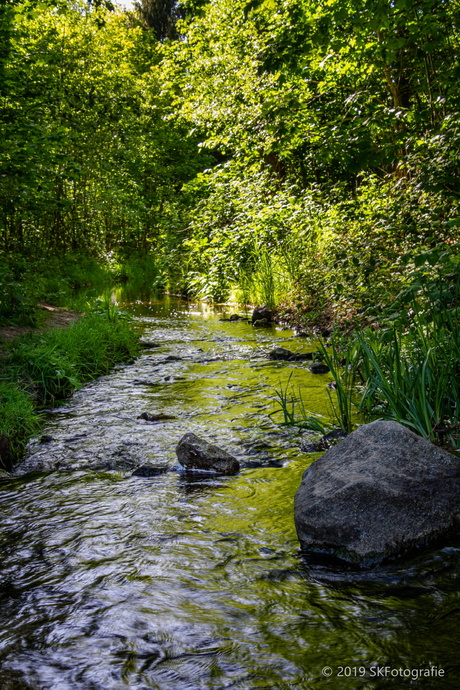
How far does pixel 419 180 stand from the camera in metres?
6.45

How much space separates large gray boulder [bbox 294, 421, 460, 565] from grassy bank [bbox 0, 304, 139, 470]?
113 inches

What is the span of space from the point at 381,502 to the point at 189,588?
3.84 ft

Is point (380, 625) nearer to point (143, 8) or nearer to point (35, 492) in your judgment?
point (35, 492)

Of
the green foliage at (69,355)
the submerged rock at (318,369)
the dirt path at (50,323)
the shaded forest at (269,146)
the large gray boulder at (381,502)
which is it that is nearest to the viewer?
the large gray boulder at (381,502)

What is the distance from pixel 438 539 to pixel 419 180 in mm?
4605

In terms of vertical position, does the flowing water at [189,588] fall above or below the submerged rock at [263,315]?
below

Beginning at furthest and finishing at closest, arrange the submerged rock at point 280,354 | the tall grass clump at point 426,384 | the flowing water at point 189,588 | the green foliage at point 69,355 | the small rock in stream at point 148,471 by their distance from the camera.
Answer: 1. the submerged rock at point 280,354
2. the green foliage at point 69,355
3. the small rock in stream at point 148,471
4. the tall grass clump at point 426,384
5. the flowing water at point 189,588

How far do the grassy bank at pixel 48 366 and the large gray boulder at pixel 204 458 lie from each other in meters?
1.55

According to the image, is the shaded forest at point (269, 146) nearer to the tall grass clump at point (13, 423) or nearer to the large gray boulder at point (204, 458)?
the tall grass clump at point (13, 423)

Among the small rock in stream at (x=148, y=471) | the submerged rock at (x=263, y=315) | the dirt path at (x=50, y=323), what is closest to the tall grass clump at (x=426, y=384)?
the small rock in stream at (x=148, y=471)

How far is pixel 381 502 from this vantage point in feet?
10.3

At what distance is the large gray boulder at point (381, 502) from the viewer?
121 inches

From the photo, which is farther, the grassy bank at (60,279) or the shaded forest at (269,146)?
the grassy bank at (60,279)

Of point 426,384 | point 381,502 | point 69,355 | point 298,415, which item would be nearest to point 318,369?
Result: point 298,415
